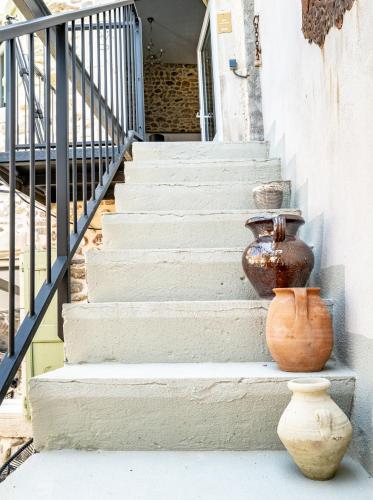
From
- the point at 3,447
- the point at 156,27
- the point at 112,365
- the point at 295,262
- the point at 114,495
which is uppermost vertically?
the point at 156,27

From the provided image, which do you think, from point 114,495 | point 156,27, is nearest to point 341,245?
point 114,495

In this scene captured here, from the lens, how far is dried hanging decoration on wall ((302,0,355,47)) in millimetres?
1346

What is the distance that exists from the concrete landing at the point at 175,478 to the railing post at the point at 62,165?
54 cm

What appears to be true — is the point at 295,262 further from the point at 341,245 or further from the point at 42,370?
the point at 42,370

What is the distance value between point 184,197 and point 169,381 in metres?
1.23

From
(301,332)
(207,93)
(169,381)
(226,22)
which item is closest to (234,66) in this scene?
(226,22)

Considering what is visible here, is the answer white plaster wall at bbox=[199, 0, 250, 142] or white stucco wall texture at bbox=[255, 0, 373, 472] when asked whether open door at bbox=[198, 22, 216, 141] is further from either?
white stucco wall texture at bbox=[255, 0, 373, 472]

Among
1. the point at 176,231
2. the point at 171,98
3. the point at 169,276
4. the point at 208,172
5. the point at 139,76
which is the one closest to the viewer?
the point at 169,276

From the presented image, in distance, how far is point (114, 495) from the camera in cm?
95

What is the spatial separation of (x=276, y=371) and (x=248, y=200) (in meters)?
1.19

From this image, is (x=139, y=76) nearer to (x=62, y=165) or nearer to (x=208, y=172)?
(x=208, y=172)

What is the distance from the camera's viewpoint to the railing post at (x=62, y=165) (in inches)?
58.6

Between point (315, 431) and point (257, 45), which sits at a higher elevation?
point (257, 45)

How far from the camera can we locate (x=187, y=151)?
9.05 ft
